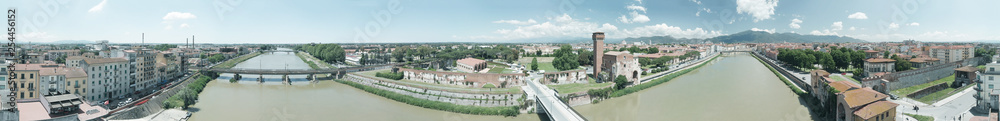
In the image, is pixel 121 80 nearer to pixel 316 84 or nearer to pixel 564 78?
pixel 316 84

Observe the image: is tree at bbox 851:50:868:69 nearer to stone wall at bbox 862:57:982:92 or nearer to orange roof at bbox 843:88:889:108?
stone wall at bbox 862:57:982:92

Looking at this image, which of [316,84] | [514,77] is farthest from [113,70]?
[514,77]

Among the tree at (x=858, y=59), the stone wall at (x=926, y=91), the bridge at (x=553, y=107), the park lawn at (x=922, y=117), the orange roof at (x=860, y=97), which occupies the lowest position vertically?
the park lawn at (x=922, y=117)

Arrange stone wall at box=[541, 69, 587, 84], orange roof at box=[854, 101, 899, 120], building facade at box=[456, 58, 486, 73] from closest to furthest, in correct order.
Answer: orange roof at box=[854, 101, 899, 120] → stone wall at box=[541, 69, 587, 84] → building facade at box=[456, 58, 486, 73]

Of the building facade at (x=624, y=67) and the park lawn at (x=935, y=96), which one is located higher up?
the building facade at (x=624, y=67)

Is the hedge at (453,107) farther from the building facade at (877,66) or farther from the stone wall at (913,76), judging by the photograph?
the building facade at (877,66)

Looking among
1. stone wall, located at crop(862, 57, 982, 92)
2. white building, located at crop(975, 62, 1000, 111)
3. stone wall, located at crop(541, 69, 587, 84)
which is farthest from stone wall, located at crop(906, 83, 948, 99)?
stone wall, located at crop(541, 69, 587, 84)

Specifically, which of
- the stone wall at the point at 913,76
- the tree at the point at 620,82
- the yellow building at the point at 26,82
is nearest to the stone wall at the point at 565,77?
the tree at the point at 620,82
